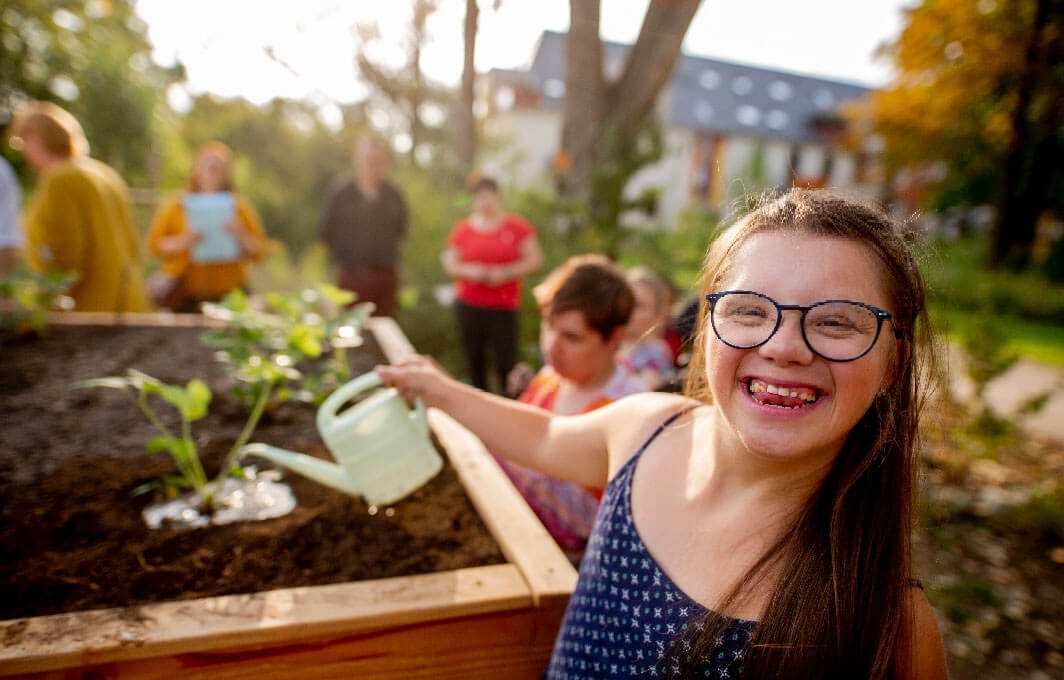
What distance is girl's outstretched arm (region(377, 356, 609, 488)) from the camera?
126 centimetres

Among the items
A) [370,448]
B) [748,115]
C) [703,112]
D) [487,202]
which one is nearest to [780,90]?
[748,115]

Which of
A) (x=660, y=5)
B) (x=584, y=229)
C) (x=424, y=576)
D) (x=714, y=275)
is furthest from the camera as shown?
(x=584, y=229)

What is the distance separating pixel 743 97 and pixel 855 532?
37.3 metres

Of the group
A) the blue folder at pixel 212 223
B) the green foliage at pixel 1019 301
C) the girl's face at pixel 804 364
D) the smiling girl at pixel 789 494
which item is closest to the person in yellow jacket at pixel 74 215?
the blue folder at pixel 212 223

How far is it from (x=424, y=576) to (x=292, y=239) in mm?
15374

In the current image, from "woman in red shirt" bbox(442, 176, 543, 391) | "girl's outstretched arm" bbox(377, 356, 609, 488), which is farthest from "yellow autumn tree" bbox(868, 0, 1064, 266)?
"girl's outstretched arm" bbox(377, 356, 609, 488)

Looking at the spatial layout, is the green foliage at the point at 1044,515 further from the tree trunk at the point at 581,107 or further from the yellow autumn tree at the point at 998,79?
the tree trunk at the point at 581,107

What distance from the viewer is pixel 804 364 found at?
2.71ft

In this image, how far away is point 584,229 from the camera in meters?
5.21

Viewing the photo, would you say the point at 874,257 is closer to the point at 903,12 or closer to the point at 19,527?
the point at 19,527


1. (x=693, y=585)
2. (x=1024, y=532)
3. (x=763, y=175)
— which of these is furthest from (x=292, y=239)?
(x=763, y=175)

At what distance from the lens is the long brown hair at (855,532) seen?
0.82m

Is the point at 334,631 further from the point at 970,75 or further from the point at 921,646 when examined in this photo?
the point at 970,75

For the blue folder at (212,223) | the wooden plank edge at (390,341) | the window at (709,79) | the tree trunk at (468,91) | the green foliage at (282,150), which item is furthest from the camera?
the window at (709,79)
